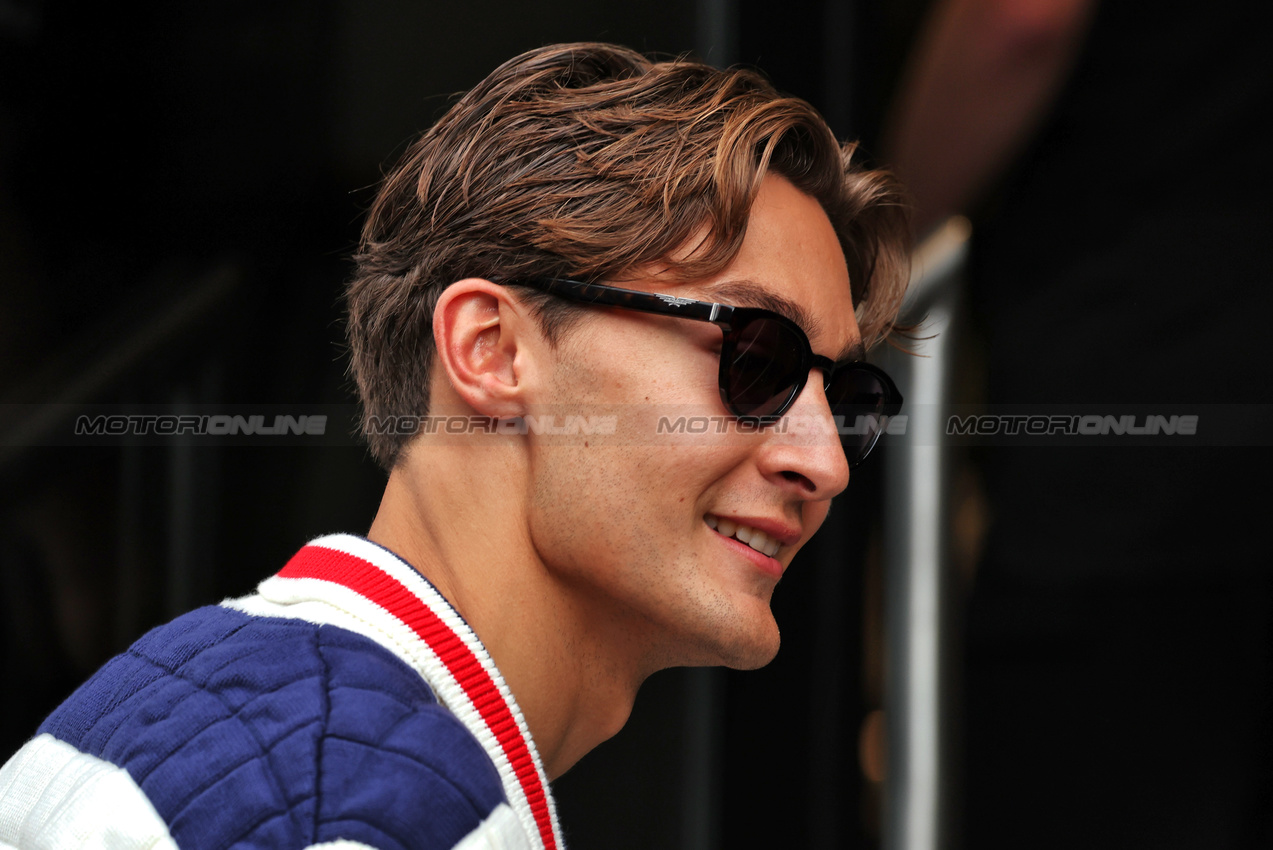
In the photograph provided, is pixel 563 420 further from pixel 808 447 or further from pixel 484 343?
pixel 808 447

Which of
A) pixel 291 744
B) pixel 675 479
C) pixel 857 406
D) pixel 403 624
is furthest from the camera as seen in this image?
pixel 857 406

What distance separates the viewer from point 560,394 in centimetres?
135

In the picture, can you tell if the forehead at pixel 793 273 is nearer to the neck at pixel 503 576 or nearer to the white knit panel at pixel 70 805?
the neck at pixel 503 576

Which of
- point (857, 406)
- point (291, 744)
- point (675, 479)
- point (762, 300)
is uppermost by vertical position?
point (762, 300)

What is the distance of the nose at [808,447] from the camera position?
1394mm

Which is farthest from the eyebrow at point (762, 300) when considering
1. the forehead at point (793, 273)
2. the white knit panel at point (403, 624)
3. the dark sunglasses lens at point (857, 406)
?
the white knit panel at point (403, 624)

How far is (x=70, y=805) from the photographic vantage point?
1011 millimetres

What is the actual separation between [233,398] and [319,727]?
4.82ft

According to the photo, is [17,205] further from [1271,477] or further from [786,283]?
[1271,477]

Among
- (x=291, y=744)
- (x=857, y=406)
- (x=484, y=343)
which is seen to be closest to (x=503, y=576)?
(x=484, y=343)

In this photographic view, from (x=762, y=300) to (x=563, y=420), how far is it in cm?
34

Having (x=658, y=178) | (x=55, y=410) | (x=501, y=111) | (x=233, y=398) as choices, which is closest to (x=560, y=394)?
(x=658, y=178)

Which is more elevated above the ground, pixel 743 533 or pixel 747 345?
pixel 747 345

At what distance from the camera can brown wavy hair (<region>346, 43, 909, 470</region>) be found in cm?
138
